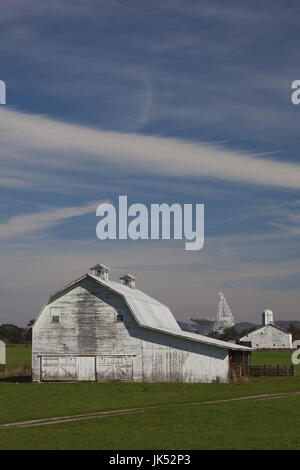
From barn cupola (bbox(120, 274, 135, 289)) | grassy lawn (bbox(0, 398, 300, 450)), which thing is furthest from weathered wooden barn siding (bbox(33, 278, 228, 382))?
grassy lawn (bbox(0, 398, 300, 450))

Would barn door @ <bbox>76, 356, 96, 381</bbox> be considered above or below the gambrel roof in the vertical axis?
below

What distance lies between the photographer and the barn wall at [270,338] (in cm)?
14950

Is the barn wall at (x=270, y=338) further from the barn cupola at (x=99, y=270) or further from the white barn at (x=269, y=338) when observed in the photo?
the barn cupola at (x=99, y=270)

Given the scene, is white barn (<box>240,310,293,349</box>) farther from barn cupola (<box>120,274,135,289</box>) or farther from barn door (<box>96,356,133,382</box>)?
barn door (<box>96,356,133,382</box>)

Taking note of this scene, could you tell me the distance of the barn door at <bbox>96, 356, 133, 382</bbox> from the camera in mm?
53500

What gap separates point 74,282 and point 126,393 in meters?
13.1

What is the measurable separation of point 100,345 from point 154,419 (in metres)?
24.8

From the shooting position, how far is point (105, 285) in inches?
2131

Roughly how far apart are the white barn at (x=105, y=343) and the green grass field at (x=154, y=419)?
4.09 m

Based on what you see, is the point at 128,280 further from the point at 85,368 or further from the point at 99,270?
the point at 85,368

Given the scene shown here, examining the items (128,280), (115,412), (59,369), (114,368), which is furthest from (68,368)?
(115,412)

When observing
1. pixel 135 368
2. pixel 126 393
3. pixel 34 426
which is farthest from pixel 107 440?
pixel 135 368
